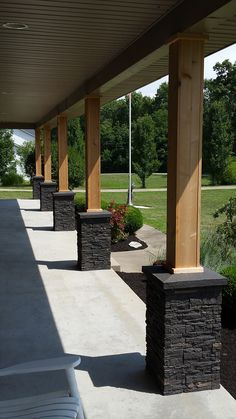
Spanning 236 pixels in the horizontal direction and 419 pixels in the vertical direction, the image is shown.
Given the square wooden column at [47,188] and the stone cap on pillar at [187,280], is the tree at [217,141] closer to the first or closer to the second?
the square wooden column at [47,188]

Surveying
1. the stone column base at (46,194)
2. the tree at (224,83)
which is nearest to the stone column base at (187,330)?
the stone column base at (46,194)

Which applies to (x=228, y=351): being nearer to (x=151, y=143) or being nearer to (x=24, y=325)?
(x=24, y=325)

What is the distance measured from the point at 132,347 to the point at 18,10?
3309mm

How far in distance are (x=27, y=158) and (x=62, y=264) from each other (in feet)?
79.9

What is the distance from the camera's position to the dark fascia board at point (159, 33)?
10.9ft

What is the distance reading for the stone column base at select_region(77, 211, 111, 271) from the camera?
7.70 metres

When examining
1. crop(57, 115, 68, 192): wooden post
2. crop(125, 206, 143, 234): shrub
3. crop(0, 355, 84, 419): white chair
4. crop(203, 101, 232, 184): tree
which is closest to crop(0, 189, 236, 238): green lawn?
crop(125, 206, 143, 234): shrub

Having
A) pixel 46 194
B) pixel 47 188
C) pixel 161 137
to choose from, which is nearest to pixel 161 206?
pixel 46 194

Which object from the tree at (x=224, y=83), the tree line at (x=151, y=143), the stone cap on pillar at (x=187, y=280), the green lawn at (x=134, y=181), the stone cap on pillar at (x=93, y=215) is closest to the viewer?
the stone cap on pillar at (x=187, y=280)

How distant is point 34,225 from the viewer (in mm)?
12695

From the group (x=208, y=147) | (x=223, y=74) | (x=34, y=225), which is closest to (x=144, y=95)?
(x=223, y=74)

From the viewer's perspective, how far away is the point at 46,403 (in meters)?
2.90

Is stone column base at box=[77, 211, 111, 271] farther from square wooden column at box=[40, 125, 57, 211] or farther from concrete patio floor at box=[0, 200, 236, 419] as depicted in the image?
square wooden column at box=[40, 125, 57, 211]

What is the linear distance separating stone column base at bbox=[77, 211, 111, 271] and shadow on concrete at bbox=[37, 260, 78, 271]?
0.94 ft
